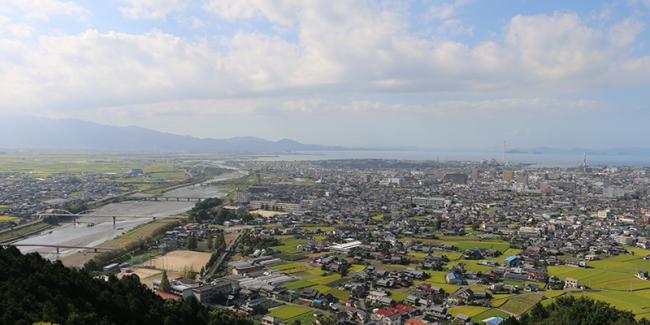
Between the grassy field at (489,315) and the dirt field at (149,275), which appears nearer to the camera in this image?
the grassy field at (489,315)

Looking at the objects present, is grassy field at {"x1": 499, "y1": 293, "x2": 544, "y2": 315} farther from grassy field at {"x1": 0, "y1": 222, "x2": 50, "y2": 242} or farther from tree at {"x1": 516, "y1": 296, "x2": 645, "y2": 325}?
grassy field at {"x1": 0, "y1": 222, "x2": 50, "y2": 242}

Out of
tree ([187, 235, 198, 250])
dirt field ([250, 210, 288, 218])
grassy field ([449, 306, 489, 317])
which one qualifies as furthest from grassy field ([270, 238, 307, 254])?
grassy field ([449, 306, 489, 317])

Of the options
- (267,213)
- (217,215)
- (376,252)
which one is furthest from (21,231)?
(376,252)

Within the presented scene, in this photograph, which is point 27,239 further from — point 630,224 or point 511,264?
point 630,224

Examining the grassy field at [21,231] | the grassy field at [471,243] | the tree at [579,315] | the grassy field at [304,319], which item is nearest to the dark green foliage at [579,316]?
the tree at [579,315]

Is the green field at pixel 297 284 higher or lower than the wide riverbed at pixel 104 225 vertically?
→ higher

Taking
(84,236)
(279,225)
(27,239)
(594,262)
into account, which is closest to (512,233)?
(594,262)

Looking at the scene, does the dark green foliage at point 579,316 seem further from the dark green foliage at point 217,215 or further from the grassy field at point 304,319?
the dark green foliage at point 217,215

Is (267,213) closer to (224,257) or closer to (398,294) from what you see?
(224,257)
